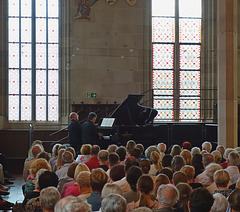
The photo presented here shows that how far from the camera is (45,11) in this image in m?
15.0

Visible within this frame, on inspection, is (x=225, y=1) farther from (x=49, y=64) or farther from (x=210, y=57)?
(x=49, y=64)

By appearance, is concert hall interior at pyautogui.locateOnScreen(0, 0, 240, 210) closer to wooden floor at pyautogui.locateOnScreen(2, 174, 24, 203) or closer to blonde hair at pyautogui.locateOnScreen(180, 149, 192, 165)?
wooden floor at pyautogui.locateOnScreen(2, 174, 24, 203)

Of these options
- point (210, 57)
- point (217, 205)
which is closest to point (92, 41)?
point (210, 57)

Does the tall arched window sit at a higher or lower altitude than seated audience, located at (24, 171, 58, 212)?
higher

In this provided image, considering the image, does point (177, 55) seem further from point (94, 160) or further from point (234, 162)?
point (234, 162)

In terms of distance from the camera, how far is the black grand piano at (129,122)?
36.2ft

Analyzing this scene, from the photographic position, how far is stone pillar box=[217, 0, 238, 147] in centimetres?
1011

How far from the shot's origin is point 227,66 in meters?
10.2

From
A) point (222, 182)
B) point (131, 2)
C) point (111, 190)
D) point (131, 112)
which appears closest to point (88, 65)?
point (131, 2)

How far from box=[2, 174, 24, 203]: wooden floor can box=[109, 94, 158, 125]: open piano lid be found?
267 centimetres

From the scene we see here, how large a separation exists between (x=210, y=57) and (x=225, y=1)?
5.02 metres

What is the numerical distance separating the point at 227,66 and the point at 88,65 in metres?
5.48

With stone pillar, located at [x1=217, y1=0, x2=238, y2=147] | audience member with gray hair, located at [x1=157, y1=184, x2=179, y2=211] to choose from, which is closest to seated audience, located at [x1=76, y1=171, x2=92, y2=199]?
audience member with gray hair, located at [x1=157, y1=184, x2=179, y2=211]

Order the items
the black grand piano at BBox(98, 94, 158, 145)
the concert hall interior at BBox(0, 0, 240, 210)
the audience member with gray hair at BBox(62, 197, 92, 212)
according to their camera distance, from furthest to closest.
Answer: the concert hall interior at BBox(0, 0, 240, 210) → the black grand piano at BBox(98, 94, 158, 145) → the audience member with gray hair at BBox(62, 197, 92, 212)
